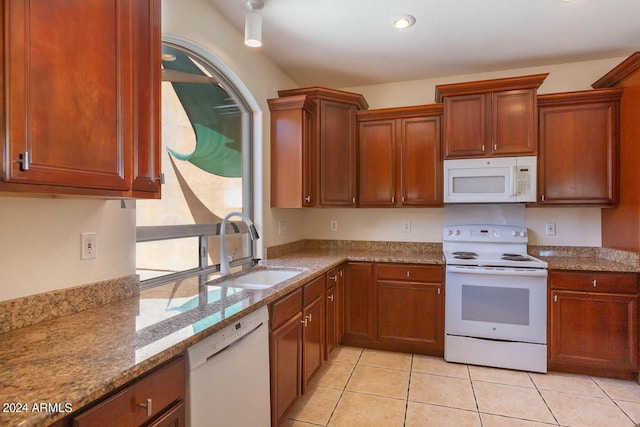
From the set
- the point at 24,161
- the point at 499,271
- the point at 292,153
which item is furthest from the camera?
the point at 292,153

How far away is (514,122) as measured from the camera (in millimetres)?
2902

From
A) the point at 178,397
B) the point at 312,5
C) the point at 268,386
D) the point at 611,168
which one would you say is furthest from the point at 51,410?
the point at 611,168

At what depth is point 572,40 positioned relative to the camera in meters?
2.73

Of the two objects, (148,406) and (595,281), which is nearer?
(148,406)

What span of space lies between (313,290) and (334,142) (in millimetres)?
1517

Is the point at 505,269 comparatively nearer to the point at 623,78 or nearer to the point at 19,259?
the point at 623,78

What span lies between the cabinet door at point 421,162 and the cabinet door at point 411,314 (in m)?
0.82

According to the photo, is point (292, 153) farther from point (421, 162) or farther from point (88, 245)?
point (88, 245)

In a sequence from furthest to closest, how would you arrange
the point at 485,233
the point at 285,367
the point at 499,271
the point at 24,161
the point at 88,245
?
the point at 485,233
the point at 499,271
the point at 285,367
the point at 88,245
the point at 24,161

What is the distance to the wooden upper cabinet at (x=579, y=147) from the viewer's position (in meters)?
2.83

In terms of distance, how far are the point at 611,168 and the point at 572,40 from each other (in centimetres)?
110

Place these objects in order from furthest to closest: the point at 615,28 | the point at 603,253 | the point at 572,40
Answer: the point at 603,253 → the point at 572,40 → the point at 615,28

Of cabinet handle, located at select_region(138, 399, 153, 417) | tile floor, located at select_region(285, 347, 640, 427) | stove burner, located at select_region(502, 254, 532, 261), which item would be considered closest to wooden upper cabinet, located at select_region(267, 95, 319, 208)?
tile floor, located at select_region(285, 347, 640, 427)

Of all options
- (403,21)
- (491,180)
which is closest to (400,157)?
(491,180)
